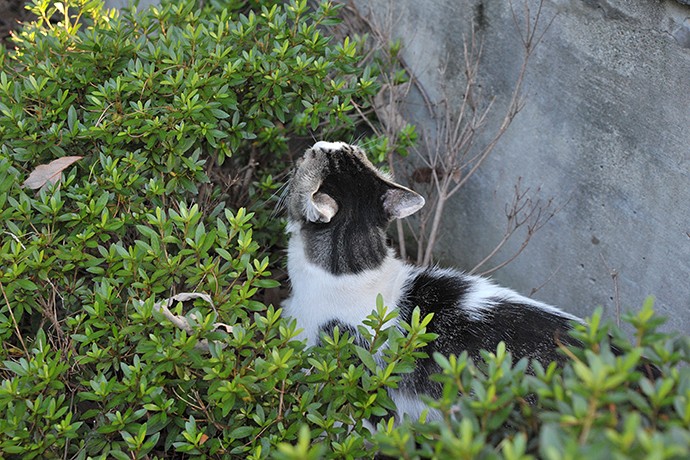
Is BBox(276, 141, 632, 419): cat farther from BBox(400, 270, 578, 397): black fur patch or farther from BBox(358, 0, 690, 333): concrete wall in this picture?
BBox(358, 0, 690, 333): concrete wall

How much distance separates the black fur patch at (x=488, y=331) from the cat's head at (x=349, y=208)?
31cm

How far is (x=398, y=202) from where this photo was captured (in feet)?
10.5

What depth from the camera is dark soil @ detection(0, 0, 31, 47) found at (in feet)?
17.8

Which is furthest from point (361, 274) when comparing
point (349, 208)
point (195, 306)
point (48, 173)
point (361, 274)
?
point (48, 173)

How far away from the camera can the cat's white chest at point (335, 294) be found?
123 inches

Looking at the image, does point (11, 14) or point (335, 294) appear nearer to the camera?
point (335, 294)

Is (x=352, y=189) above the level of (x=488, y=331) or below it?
above

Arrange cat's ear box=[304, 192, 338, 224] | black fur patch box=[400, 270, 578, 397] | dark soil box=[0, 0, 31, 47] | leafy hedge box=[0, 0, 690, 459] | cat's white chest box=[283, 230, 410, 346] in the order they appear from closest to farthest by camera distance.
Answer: leafy hedge box=[0, 0, 690, 459], black fur patch box=[400, 270, 578, 397], cat's ear box=[304, 192, 338, 224], cat's white chest box=[283, 230, 410, 346], dark soil box=[0, 0, 31, 47]

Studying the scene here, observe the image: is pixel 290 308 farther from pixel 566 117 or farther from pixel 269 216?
pixel 566 117

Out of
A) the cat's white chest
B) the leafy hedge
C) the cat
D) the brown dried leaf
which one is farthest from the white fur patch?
the brown dried leaf

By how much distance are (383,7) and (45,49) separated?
172 centimetres

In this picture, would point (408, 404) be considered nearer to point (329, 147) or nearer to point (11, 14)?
point (329, 147)

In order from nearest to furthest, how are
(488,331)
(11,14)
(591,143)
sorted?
1. (488,331)
2. (591,143)
3. (11,14)

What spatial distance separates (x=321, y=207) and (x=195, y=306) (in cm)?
61
